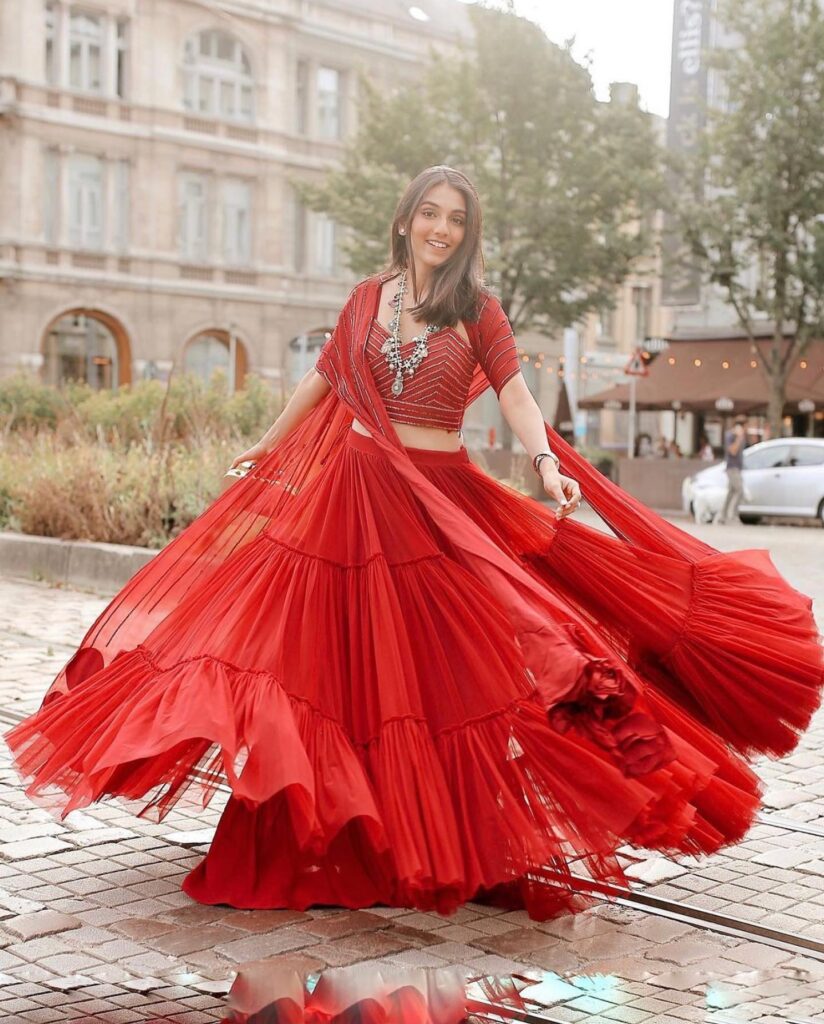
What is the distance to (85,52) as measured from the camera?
131 ft

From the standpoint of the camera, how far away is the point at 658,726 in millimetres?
3865

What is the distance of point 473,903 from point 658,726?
875mm

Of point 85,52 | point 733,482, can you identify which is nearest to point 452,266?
point 733,482

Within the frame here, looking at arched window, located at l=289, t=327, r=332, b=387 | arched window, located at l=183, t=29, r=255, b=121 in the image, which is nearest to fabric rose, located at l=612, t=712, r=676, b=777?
arched window, located at l=289, t=327, r=332, b=387

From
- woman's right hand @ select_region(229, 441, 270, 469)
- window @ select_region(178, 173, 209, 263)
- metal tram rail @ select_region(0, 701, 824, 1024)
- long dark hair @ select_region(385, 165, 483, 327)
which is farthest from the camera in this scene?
window @ select_region(178, 173, 209, 263)

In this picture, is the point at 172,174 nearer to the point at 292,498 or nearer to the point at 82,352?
the point at 82,352

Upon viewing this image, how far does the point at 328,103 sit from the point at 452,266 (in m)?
41.9

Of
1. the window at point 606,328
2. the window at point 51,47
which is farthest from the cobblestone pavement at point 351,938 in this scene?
the window at point 606,328

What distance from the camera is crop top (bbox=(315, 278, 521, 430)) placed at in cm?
468

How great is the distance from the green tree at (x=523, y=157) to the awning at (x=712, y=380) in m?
3.25

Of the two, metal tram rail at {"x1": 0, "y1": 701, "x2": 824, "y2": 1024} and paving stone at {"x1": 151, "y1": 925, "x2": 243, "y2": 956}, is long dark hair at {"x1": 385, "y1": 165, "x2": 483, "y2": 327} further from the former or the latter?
paving stone at {"x1": 151, "y1": 925, "x2": 243, "y2": 956}

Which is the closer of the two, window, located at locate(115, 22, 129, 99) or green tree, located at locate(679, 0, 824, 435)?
green tree, located at locate(679, 0, 824, 435)

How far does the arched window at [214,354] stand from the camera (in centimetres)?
4225

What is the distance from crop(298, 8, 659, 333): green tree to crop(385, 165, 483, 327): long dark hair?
26858 mm
